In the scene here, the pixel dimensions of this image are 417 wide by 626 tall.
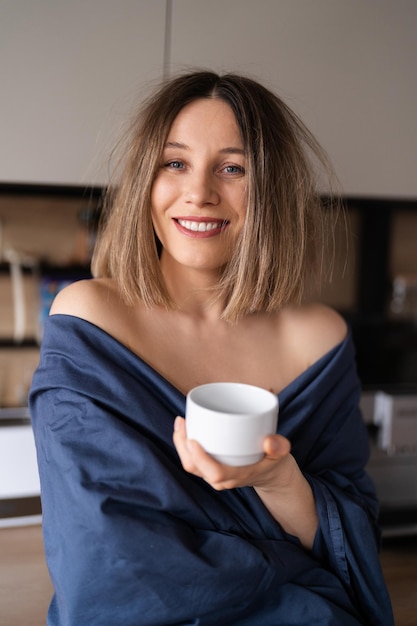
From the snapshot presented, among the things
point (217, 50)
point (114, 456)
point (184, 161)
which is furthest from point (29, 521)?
point (217, 50)

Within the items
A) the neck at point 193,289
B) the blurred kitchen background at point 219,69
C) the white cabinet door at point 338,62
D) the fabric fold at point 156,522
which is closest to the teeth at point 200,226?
the neck at point 193,289

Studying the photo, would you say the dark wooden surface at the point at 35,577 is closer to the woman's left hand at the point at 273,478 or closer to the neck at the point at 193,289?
the woman's left hand at the point at 273,478

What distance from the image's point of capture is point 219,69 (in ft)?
4.35

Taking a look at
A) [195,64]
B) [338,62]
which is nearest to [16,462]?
[195,64]

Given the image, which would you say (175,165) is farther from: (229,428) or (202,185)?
(229,428)

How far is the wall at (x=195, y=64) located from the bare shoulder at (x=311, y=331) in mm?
524

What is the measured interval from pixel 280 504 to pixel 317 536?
0.30 feet

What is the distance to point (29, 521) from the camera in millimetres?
1420

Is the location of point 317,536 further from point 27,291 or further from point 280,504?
point 27,291

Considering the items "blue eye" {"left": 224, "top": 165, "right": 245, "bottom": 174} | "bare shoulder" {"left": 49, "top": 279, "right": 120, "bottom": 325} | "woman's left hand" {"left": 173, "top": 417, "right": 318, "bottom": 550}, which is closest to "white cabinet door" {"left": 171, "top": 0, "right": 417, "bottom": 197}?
"blue eye" {"left": 224, "top": 165, "right": 245, "bottom": 174}

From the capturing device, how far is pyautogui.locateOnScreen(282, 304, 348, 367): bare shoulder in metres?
1.06

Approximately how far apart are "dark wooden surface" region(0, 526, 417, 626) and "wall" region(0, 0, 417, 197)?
842mm

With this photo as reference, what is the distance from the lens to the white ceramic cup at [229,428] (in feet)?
1.93

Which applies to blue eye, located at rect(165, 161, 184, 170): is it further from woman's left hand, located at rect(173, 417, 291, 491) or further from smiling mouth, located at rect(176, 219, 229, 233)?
woman's left hand, located at rect(173, 417, 291, 491)
